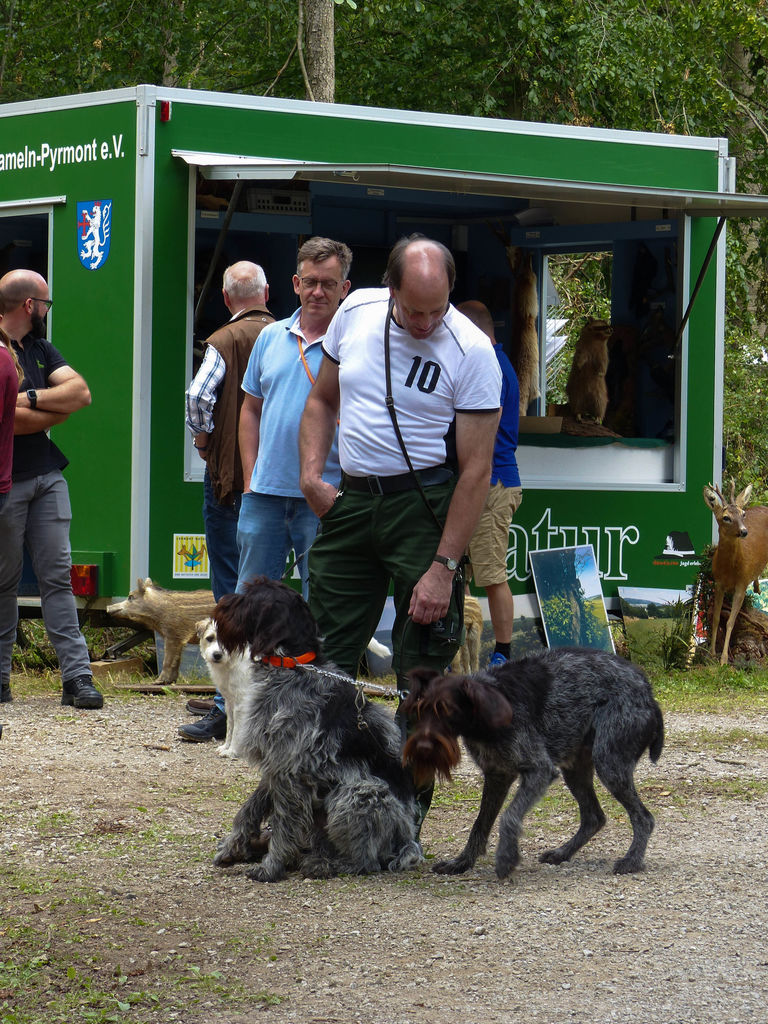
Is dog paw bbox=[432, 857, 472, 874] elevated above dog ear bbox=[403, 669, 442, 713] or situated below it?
below

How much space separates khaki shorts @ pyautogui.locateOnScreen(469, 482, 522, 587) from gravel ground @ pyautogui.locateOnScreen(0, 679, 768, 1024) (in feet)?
7.91

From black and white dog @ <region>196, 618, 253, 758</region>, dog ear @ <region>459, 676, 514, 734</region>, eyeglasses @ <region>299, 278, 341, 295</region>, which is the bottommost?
black and white dog @ <region>196, 618, 253, 758</region>

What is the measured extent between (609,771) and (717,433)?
535cm

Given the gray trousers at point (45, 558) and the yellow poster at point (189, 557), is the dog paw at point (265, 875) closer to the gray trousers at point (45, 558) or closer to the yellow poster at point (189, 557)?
the gray trousers at point (45, 558)

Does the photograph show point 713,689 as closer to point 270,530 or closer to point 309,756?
point 270,530

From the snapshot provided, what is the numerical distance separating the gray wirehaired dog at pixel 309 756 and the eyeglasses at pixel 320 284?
1.66 meters

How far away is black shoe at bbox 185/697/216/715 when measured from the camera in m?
7.21

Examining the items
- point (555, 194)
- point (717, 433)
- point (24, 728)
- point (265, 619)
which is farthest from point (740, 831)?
point (717, 433)

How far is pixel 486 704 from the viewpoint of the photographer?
13.9ft

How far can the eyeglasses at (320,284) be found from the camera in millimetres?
5828

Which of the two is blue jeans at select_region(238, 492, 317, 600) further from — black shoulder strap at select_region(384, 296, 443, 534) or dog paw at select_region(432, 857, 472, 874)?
dog paw at select_region(432, 857, 472, 874)

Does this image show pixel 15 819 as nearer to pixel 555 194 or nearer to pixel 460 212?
pixel 555 194

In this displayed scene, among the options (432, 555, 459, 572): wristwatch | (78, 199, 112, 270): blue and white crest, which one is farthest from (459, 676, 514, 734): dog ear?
(78, 199, 112, 270): blue and white crest

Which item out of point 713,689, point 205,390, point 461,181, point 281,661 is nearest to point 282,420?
point 205,390
